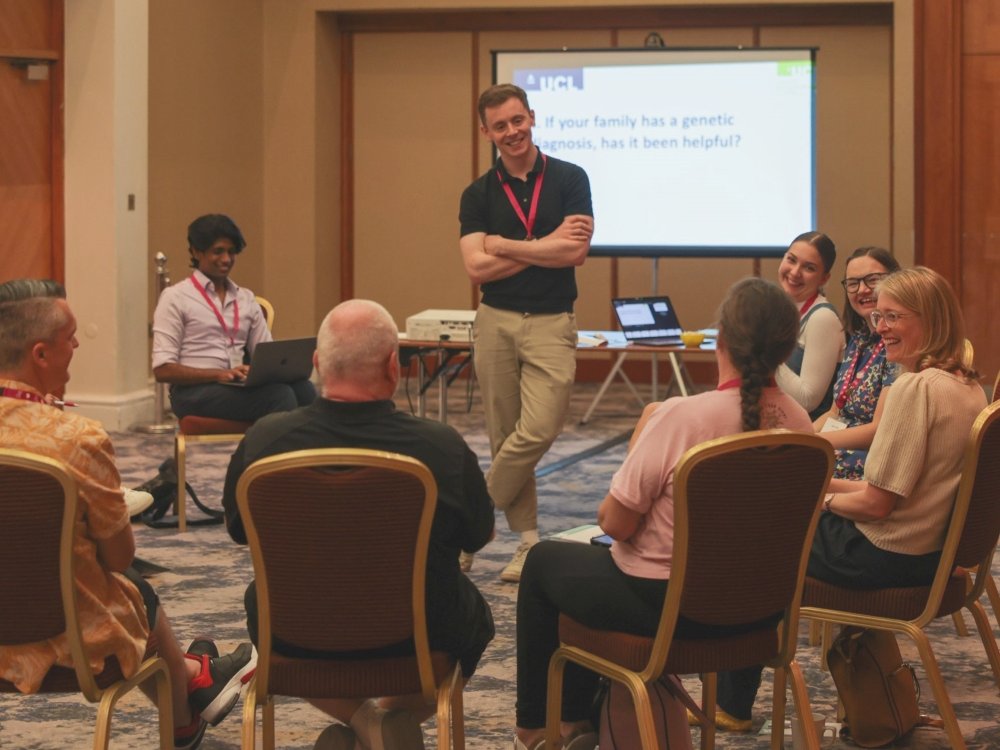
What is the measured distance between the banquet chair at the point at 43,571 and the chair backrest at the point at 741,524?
1.04 metres

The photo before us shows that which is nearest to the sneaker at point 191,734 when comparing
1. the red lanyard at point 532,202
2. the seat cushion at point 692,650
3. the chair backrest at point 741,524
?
the seat cushion at point 692,650

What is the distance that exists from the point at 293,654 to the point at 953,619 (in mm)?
2393

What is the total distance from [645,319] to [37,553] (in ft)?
14.1

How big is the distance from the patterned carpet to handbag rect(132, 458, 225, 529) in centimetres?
6

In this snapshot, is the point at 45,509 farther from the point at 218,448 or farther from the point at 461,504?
the point at 218,448

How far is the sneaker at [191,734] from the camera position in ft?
9.89

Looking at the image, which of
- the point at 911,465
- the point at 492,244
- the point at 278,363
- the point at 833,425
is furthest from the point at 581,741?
the point at 278,363

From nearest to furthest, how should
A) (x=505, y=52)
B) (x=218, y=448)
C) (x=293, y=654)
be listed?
(x=293, y=654)
(x=218, y=448)
(x=505, y=52)

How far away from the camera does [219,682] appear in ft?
10.3

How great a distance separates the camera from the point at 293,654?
2473mm

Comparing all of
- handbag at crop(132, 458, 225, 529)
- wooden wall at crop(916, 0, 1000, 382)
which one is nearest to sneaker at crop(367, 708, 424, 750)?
handbag at crop(132, 458, 225, 529)

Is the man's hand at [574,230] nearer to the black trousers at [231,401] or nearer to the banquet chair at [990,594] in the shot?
the banquet chair at [990,594]

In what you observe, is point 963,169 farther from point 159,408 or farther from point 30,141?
point 30,141

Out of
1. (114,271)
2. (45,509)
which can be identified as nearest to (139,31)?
(114,271)
